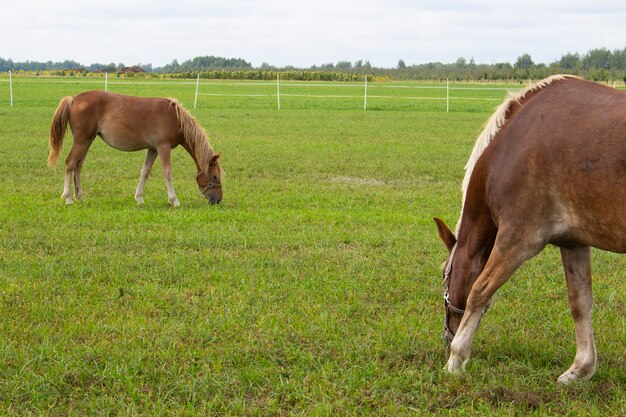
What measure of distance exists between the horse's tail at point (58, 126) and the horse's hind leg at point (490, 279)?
7.77 meters

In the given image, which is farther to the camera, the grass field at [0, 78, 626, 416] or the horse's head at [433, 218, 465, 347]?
the horse's head at [433, 218, 465, 347]

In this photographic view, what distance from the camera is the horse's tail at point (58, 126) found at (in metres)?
10.7

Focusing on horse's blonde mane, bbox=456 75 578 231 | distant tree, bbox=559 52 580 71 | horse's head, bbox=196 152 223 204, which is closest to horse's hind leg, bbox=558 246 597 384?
horse's blonde mane, bbox=456 75 578 231

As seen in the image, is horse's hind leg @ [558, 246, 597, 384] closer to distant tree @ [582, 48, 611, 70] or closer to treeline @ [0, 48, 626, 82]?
treeline @ [0, 48, 626, 82]

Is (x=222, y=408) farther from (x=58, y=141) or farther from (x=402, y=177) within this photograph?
(x=402, y=177)

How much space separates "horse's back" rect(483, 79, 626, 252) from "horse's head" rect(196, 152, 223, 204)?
259 inches

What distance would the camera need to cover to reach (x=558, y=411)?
168 inches

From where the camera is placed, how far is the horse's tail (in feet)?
35.1

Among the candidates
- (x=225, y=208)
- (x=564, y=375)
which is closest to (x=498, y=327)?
(x=564, y=375)

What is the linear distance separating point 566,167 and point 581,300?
A: 3.66 ft

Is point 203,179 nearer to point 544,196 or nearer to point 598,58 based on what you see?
point 544,196

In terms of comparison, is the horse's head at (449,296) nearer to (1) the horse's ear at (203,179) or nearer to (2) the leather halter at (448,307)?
(2) the leather halter at (448,307)

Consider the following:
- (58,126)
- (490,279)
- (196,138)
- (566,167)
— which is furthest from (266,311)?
(58,126)

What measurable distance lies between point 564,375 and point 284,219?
5.28 m
